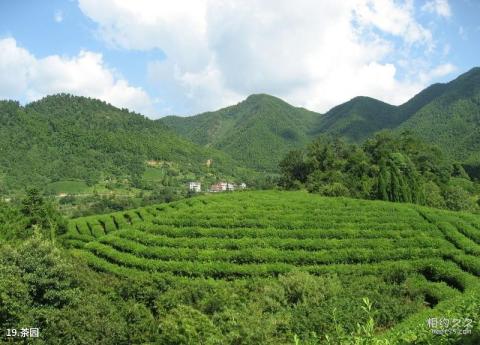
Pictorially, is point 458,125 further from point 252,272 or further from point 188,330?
point 188,330

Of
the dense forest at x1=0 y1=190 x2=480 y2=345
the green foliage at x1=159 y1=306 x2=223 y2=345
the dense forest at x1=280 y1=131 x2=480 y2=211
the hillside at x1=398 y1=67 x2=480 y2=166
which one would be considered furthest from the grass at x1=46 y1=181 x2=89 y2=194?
the green foliage at x1=159 y1=306 x2=223 y2=345

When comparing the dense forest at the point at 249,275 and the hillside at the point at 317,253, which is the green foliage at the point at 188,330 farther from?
the hillside at the point at 317,253

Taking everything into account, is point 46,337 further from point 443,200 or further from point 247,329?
point 443,200

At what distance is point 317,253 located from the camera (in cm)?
3506

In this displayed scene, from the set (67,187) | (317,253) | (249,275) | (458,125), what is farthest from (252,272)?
(67,187)

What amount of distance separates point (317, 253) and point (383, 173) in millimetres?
26510

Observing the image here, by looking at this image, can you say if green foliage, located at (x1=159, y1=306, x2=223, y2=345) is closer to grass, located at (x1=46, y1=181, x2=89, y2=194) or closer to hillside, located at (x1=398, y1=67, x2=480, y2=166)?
hillside, located at (x1=398, y1=67, x2=480, y2=166)

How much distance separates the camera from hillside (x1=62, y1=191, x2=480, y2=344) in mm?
25406

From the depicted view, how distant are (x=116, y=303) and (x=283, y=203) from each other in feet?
78.3

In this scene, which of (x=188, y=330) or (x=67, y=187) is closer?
(x=188, y=330)

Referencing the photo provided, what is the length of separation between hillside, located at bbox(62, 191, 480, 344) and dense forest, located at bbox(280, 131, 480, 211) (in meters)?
13.7

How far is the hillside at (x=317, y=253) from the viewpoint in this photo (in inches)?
1000

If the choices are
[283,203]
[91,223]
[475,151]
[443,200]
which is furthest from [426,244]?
[475,151]

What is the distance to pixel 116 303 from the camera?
28656 mm
